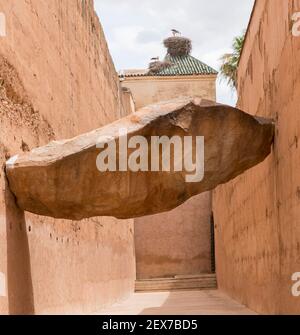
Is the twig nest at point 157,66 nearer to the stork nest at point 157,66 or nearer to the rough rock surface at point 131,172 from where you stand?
the stork nest at point 157,66

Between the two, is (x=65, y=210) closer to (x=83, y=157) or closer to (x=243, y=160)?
(x=83, y=157)

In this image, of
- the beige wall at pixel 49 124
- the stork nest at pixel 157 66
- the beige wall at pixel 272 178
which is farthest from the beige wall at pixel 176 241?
the beige wall at pixel 272 178

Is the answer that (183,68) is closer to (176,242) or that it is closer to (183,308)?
(176,242)

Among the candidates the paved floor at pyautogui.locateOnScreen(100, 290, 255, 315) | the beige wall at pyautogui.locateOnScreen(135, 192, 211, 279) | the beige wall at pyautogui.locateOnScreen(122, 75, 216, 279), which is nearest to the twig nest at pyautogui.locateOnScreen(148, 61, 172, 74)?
the beige wall at pyautogui.locateOnScreen(122, 75, 216, 279)

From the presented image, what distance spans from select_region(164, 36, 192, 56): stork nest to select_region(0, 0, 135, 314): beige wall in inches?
704

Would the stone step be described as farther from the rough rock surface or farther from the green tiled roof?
the rough rock surface

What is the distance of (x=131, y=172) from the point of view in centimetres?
543

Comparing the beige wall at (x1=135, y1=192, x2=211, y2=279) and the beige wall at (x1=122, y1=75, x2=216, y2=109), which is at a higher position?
the beige wall at (x1=122, y1=75, x2=216, y2=109)

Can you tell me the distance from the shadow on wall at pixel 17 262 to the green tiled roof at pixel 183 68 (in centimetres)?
1987

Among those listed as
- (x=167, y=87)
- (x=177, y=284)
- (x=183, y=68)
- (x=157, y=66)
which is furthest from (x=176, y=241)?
(x=183, y=68)

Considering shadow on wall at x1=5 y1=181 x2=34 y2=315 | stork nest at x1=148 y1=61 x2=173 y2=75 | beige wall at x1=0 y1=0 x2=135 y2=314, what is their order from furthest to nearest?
1. stork nest at x1=148 y1=61 x2=173 y2=75
2. beige wall at x1=0 y1=0 x2=135 y2=314
3. shadow on wall at x1=5 y1=181 x2=34 y2=315

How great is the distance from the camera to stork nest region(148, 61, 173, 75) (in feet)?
86.7

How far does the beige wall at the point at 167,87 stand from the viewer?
24953 millimetres
